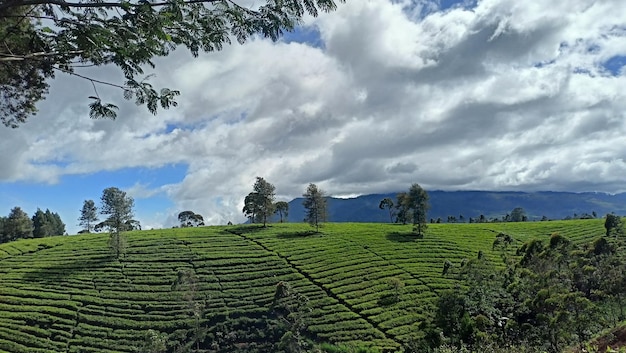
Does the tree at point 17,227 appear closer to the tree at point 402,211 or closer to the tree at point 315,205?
the tree at point 315,205

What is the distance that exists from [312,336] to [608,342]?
37.4 m

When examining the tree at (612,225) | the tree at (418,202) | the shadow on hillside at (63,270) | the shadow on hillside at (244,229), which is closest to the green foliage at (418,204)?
the tree at (418,202)

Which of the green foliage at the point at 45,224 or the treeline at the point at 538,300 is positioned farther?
the green foliage at the point at 45,224

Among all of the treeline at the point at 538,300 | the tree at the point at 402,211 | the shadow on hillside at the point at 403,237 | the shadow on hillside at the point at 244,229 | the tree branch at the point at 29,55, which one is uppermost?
the tree branch at the point at 29,55

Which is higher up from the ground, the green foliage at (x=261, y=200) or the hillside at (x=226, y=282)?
the green foliage at (x=261, y=200)

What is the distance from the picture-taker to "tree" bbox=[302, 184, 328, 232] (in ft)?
321

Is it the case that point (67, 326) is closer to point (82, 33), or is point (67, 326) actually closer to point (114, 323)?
point (114, 323)

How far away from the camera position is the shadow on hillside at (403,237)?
88706mm

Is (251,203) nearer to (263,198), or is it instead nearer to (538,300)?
(263,198)

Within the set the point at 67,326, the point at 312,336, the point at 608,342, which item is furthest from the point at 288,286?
the point at 608,342

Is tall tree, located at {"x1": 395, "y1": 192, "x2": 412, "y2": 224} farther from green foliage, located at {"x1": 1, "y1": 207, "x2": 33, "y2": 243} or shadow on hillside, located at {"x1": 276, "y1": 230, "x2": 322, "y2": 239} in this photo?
green foliage, located at {"x1": 1, "y1": 207, "x2": 33, "y2": 243}

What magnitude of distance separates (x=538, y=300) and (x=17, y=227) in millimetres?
118564

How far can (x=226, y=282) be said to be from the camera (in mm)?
70062

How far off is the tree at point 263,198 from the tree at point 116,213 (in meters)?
26.7
